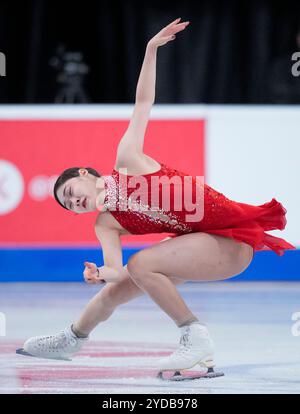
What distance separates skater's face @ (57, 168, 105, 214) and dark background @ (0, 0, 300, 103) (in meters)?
4.17

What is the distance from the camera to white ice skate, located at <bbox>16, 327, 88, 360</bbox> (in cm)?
280

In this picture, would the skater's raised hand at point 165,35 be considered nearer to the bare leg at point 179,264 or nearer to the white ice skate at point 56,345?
the bare leg at point 179,264

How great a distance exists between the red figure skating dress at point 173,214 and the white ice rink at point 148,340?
17.1 inches

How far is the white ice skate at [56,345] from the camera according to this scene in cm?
280

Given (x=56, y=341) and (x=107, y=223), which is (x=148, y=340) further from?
(x=107, y=223)

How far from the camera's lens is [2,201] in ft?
16.0

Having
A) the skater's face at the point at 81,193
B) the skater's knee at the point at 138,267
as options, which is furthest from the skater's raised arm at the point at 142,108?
the skater's knee at the point at 138,267

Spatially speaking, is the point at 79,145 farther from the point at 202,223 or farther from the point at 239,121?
the point at 202,223

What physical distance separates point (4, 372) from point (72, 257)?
7.55 ft

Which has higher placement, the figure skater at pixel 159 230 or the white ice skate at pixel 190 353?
the figure skater at pixel 159 230

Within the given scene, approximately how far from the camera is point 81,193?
8.53ft

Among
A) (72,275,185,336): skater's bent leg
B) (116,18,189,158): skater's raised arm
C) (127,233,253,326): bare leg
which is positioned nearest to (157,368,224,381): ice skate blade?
(127,233,253,326): bare leg

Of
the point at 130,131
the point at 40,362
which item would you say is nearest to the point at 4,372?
the point at 40,362

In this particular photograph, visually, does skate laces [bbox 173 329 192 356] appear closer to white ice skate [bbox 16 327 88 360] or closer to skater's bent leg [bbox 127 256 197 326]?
skater's bent leg [bbox 127 256 197 326]
